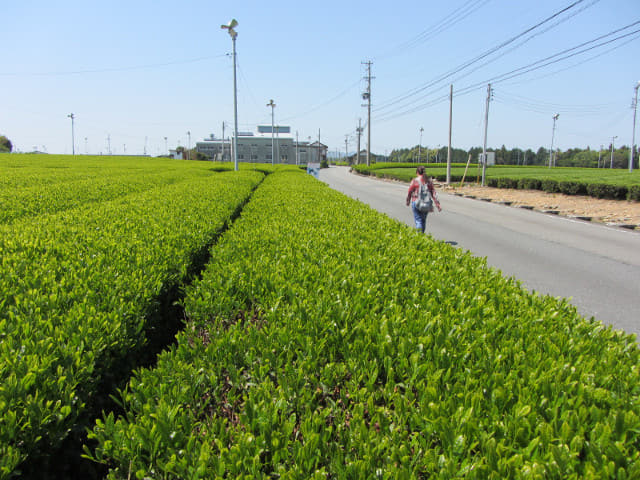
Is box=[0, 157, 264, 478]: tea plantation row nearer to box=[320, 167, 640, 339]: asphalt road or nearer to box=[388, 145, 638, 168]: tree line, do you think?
box=[320, 167, 640, 339]: asphalt road

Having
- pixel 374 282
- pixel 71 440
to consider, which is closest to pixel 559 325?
pixel 374 282

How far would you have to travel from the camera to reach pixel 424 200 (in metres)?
9.88

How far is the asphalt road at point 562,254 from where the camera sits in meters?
6.31

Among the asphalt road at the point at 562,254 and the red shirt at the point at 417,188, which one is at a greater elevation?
the red shirt at the point at 417,188

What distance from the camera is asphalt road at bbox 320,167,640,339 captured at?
6312 millimetres

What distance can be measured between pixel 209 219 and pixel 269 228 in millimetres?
1529

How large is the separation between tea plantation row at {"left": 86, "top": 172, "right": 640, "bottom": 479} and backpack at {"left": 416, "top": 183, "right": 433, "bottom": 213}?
643cm

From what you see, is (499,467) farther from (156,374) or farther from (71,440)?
(71,440)

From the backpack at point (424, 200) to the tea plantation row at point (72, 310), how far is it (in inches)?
223

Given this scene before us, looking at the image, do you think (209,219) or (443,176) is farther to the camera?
(443,176)

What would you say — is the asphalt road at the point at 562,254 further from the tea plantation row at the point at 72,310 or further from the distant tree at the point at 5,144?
the distant tree at the point at 5,144

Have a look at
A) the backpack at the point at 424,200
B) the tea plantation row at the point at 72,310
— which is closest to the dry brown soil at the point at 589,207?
the backpack at the point at 424,200

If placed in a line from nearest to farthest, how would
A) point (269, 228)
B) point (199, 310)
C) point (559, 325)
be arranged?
point (559, 325), point (199, 310), point (269, 228)

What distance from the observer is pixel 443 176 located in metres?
43.8
